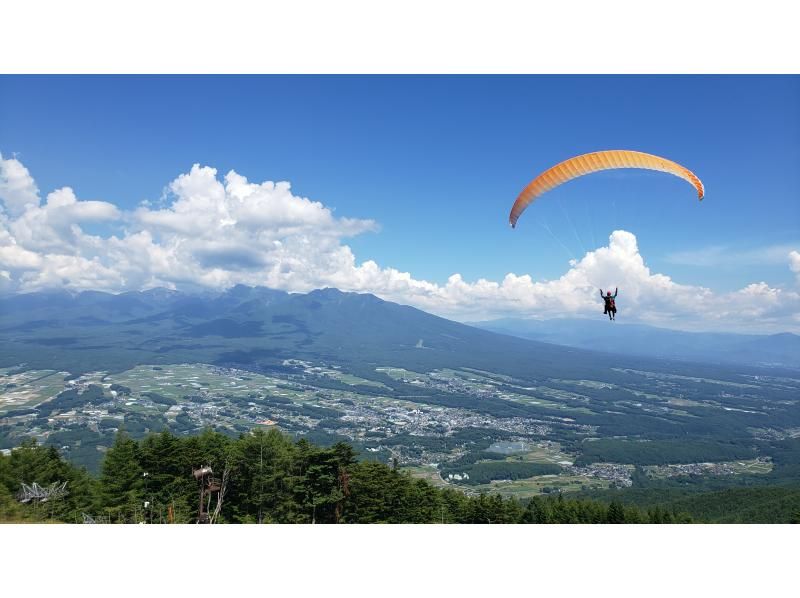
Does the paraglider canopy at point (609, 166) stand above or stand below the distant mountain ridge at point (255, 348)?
above

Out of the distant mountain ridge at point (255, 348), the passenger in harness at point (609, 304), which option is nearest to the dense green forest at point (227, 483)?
the passenger in harness at point (609, 304)

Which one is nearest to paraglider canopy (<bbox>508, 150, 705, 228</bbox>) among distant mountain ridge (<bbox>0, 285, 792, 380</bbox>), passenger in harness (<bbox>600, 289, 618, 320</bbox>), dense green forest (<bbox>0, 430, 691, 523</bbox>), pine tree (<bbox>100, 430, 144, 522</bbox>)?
passenger in harness (<bbox>600, 289, 618, 320</bbox>)

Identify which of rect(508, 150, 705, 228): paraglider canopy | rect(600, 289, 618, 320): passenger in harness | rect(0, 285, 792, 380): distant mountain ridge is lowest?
rect(0, 285, 792, 380): distant mountain ridge

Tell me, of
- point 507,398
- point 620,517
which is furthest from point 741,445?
point 620,517

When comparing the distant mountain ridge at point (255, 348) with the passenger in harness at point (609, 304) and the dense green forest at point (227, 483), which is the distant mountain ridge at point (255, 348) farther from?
the passenger in harness at point (609, 304)

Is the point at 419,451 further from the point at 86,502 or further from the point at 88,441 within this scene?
the point at 86,502

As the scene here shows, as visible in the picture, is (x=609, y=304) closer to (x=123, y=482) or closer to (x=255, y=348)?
(x=123, y=482)

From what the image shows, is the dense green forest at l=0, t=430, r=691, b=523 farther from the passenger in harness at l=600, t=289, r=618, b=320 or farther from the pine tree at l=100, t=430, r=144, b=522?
the passenger in harness at l=600, t=289, r=618, b=320

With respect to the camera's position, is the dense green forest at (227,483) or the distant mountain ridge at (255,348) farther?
the distant mountain ridge at (255,348)
